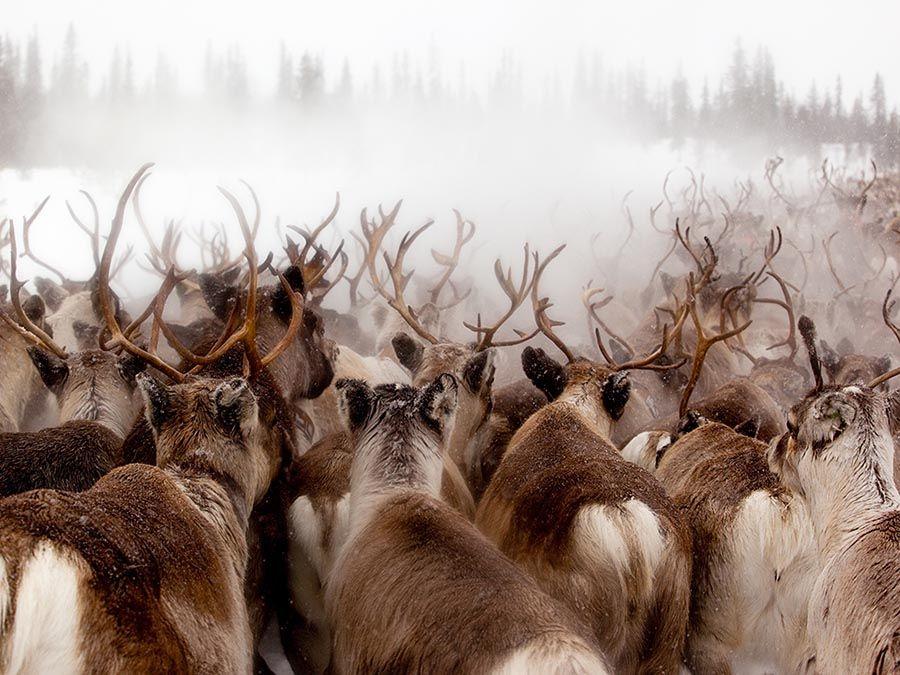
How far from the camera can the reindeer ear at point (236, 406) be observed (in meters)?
3.06

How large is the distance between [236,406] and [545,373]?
2199mm

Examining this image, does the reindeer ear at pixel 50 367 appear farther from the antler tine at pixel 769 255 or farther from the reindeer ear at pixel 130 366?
the antler tine at pixel 769 255

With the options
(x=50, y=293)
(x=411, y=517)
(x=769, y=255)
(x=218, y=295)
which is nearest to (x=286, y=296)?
(x=218, y=295)

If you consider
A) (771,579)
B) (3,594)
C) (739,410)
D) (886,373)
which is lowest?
(739,410)

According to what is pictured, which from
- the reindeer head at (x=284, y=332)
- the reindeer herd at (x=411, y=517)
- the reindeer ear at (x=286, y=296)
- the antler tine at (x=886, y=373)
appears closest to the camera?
the reindeer herd at (x=411, y=517)

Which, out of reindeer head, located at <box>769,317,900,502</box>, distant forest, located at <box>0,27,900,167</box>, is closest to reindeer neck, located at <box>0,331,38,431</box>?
reindeer head, located at <box>769,317,900,502</box>

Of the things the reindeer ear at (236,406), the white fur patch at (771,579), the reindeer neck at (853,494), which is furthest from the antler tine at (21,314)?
the reindeer neck at (853,494)

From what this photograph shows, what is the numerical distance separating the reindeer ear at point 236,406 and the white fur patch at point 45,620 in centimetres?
113

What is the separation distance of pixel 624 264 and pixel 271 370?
1284cm

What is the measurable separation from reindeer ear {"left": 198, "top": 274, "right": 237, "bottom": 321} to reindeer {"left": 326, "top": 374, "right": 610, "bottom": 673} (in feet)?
5.55

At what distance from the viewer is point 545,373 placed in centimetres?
486

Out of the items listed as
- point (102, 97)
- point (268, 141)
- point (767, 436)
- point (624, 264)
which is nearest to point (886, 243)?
point (624, 264)

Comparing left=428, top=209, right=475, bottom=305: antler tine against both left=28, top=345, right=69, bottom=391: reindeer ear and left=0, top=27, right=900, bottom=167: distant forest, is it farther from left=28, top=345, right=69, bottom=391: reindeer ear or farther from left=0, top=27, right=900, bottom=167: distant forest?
left=0, top=27, right=900, bottom=167: distant forest

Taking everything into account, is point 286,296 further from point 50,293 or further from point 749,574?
point 50,293
